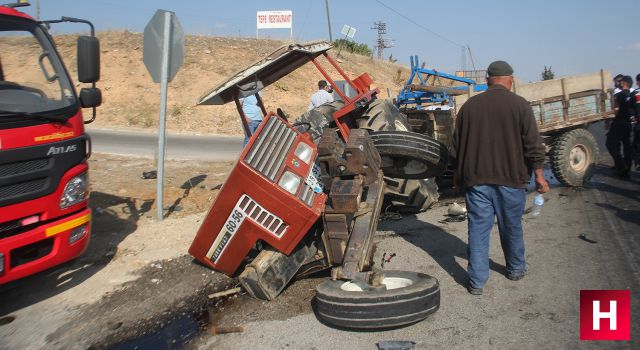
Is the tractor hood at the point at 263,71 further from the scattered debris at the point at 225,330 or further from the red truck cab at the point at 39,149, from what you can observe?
the scattered debris at the point at 225,330

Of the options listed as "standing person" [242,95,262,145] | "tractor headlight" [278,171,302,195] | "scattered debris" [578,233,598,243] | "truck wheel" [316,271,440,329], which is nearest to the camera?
"truck wheel" [316,271,440,329]

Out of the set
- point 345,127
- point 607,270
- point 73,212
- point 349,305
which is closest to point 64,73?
point 73,212

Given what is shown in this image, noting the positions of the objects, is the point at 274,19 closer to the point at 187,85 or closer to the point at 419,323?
the point at 187,85

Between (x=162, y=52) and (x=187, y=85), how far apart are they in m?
17.1

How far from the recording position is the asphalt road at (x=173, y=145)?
1291cm

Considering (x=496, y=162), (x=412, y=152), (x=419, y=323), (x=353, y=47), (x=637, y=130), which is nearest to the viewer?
(x=419, y=323)

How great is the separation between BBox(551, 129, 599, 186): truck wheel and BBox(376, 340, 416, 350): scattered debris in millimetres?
5768

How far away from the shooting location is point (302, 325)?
3.77 metres

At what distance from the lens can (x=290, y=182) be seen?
13.9 feet

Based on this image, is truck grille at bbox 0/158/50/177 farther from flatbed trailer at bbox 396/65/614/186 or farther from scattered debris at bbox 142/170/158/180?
flatbed trailer at bbox 396/65/614/186

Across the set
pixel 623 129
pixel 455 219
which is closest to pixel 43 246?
pixel 455 219

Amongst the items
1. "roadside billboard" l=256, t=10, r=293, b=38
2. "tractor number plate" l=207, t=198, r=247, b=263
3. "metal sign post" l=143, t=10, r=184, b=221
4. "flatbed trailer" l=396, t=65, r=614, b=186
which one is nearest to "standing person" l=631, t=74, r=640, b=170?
"flatbed trailer" l=396, t=65, r=614, b=186

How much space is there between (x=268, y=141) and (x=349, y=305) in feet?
5.31

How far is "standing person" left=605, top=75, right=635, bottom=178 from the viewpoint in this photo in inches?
335
